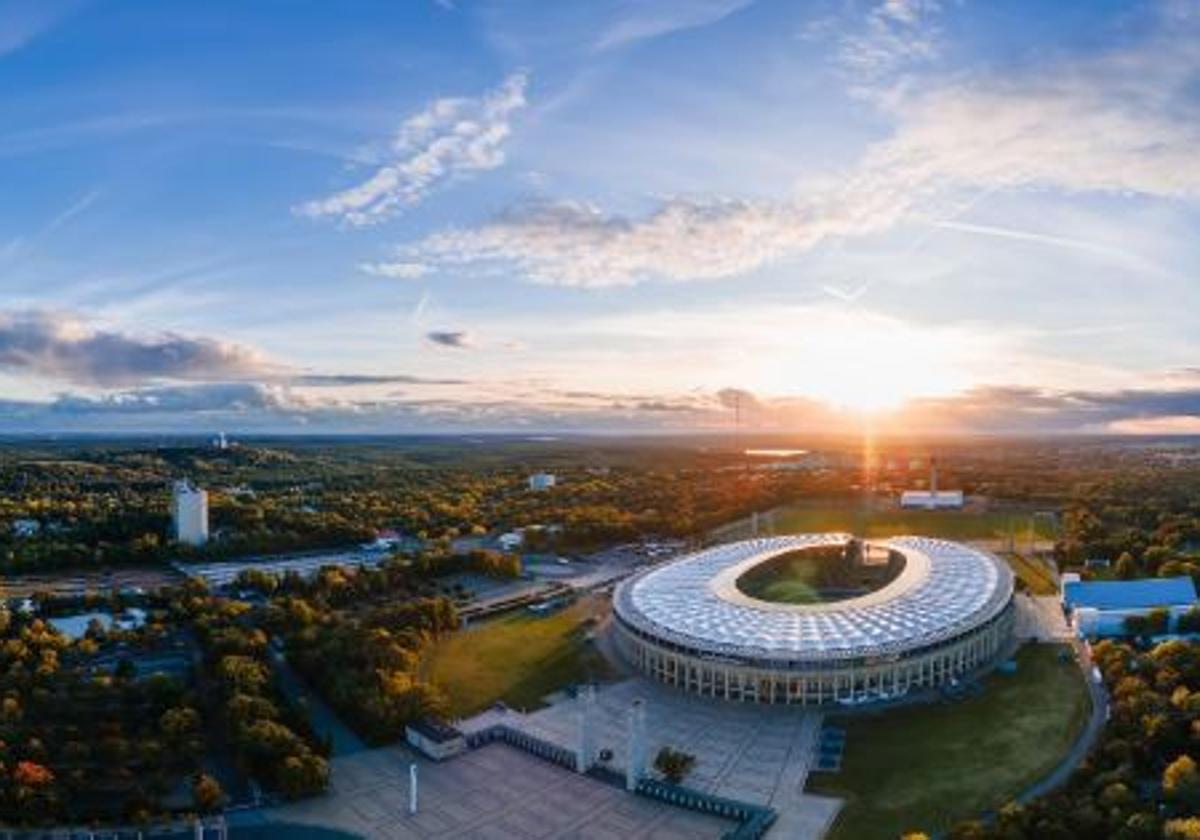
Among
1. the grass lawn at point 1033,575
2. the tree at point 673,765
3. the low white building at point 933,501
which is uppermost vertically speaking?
the low white building at point 933,501

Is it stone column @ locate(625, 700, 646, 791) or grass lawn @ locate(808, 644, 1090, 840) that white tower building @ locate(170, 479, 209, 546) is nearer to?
stone column @ locate(625, 700, 646, 791)

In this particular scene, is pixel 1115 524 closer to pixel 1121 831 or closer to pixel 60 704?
pixel 1121 831

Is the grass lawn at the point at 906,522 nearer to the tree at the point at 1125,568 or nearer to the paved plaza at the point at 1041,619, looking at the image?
the tree at the point at 1125,568

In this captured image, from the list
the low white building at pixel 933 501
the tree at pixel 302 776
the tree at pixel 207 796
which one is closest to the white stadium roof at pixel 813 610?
the tree at pixel 302 776

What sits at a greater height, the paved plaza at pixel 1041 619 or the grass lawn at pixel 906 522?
the grass lawn at pixel 906 522

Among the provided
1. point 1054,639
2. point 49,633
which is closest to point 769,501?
point 1054,639

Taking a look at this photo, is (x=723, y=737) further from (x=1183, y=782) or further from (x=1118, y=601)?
(x=1118, y=601)
